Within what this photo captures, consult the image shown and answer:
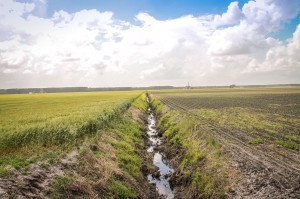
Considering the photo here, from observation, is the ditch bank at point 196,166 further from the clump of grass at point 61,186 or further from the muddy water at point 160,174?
the clump of grass at point 61,186

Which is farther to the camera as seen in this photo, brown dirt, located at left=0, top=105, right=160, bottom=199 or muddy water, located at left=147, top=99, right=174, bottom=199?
muddy water, located at left=147, top=99, right=174, bottom=199

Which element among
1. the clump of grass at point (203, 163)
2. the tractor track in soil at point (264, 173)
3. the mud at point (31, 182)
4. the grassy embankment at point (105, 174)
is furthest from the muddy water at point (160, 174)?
the mud at point (31, 182)

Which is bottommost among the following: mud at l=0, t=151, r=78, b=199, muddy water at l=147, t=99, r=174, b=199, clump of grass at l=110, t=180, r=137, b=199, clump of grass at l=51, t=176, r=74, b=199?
muddy water at l=147, t=99, r=174, b=199

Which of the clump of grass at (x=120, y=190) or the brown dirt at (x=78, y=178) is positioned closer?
the brown dirt at (x=78, y=178)

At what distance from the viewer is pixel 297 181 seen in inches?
392

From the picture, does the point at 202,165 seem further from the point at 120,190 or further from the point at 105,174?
the point at 105,174

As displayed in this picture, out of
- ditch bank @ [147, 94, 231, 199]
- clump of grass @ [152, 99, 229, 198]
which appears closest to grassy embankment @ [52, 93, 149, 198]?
ditch bank @ [147, 94, 231, 199]

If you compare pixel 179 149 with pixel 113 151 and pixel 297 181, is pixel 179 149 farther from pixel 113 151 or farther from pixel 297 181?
pixel 297 181

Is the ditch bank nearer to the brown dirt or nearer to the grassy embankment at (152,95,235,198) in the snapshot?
the grassy embankment at (152,95,235,198)

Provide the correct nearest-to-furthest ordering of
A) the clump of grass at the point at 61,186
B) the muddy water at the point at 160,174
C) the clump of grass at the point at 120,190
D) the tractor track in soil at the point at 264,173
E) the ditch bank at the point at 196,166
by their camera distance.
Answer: the clump of grass at the point at 61,186, the tractor track in soil at the point at 264,173, the clump of grass at the point at 120,190, the ditch bank at the point at 196,166, the muddy water at the point at 160,174

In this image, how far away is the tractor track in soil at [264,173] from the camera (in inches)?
377

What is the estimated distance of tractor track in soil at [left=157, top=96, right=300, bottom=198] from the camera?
958cm

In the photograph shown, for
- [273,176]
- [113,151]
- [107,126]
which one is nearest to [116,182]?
[113,151]

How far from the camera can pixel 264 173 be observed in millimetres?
10977
